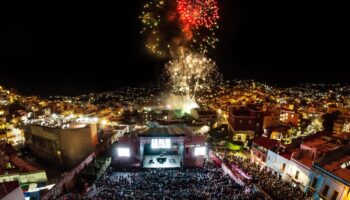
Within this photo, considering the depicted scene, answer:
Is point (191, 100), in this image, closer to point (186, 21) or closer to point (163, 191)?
point (186, 21)

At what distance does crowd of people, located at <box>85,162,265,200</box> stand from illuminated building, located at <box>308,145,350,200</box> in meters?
5.54

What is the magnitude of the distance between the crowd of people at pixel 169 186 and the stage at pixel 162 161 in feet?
4.71

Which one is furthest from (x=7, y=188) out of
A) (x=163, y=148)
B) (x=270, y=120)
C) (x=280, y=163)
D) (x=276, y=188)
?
(x=270, y=120)

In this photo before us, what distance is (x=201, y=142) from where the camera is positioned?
23.7 metres

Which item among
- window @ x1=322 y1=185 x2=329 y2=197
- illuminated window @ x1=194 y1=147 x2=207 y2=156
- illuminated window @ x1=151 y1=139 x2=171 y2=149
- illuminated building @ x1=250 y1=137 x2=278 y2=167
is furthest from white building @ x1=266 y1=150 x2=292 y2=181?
illuminated window @ x1=151 y1=139 x2=171 y2=149

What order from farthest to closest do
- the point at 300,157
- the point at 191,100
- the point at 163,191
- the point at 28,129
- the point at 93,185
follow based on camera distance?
the point at 191,100
the point at 28,129
the point at 300,157
the point at 93,185
the point at 163,191

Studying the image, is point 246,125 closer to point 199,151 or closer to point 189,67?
point 189,67

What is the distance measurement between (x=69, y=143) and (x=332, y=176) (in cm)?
2457

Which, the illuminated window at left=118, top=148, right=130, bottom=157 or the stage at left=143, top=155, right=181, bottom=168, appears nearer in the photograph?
the stage at left=143, top=155, right=181, bottom=168

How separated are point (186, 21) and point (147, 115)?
30.4 metres

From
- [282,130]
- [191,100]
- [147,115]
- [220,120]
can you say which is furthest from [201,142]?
[191,100]

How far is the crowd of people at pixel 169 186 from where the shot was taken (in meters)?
15.9

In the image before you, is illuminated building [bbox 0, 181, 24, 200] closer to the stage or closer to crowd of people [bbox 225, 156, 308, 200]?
the stage

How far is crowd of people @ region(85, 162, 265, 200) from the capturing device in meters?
15.9
